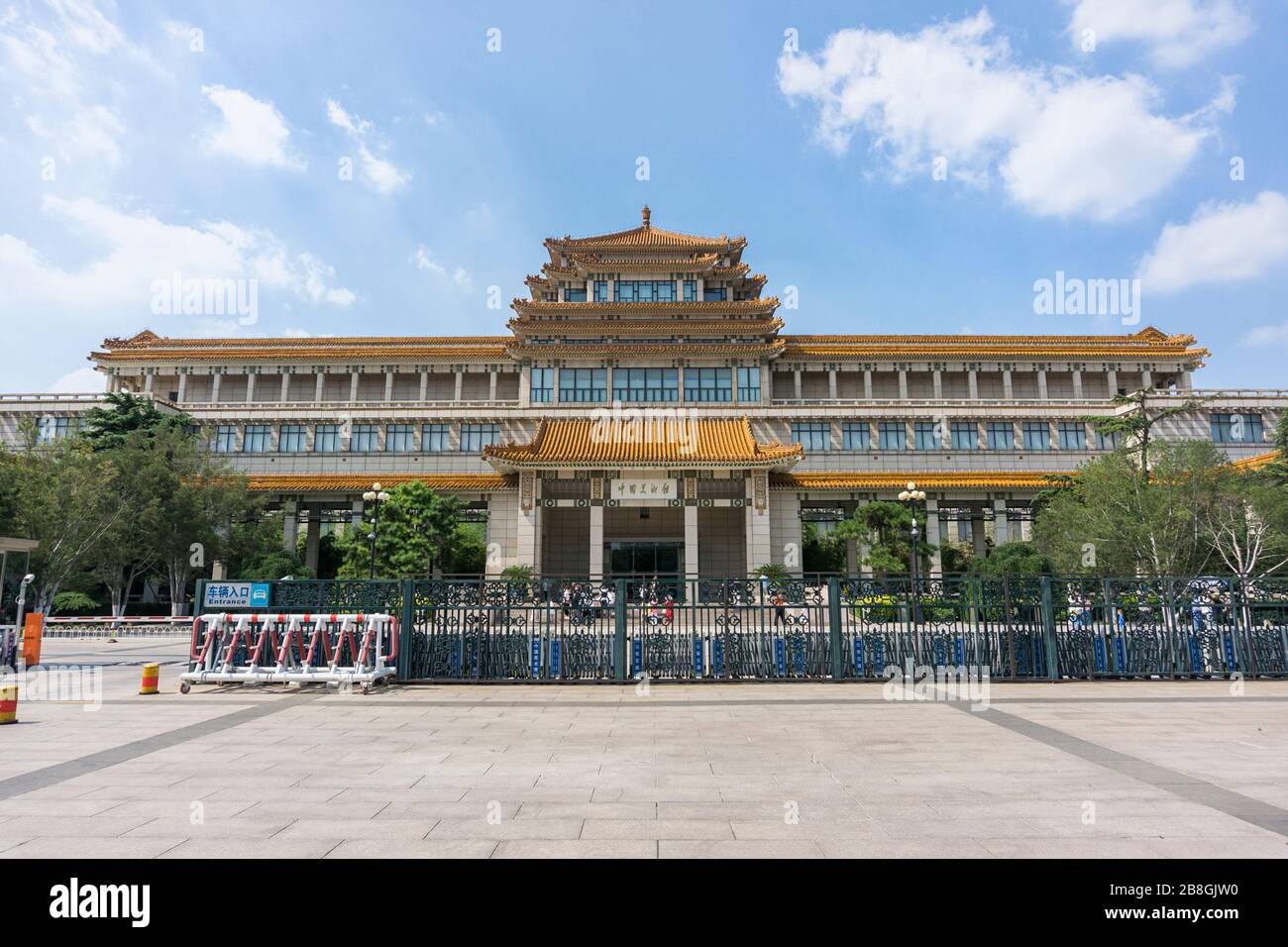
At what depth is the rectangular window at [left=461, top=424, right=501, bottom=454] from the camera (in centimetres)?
3572

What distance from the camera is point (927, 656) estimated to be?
12344mm

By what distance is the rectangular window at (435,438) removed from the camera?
117 ft

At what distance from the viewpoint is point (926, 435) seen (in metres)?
35.6

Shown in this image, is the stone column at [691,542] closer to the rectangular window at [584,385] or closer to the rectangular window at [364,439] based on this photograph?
the rectangular window at [584,385]

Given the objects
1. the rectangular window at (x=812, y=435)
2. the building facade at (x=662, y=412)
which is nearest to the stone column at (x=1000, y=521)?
the building facade at (x=662, y=412)

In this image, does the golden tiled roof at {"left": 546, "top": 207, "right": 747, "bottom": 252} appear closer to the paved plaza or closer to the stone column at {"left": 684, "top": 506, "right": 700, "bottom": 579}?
the stone column at {"left": 684, "top": 506, "right": 700, "bottom": 579}

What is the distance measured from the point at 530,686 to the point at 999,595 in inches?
344

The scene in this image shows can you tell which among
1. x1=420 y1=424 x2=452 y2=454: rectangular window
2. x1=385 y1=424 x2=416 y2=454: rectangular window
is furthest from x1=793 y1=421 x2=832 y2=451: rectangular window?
x1=385 y1=424 x2=416 y2=454: rectangular window

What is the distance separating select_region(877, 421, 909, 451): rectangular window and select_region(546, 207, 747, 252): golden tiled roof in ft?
41.3

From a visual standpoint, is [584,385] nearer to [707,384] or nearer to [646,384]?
[646,384]

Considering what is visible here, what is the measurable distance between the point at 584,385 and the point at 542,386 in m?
2.19

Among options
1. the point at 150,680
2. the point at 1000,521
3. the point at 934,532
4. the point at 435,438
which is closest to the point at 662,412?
the point at 435,438
